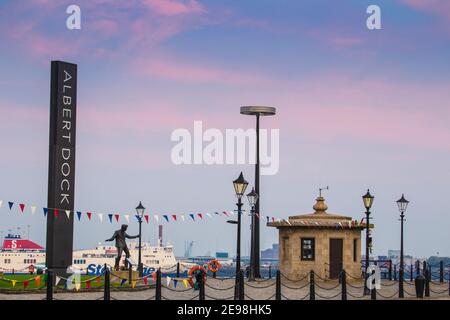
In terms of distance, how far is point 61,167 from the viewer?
41594 millimetres

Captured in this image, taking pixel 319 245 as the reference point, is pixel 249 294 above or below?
below

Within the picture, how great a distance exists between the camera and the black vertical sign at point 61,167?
136 feet

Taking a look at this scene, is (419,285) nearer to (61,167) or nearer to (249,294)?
(249,294)

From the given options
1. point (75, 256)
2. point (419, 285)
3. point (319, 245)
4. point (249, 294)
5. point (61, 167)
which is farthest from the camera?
point (75, 256)

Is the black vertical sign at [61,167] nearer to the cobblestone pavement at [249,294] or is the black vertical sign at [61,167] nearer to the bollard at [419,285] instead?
the cobblestone pavement at [249,294]

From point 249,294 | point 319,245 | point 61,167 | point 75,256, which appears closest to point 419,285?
point 249,294

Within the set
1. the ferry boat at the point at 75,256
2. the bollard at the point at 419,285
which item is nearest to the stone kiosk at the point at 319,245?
the bollard at the point at 419,285

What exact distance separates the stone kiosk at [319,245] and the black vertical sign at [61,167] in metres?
11.5

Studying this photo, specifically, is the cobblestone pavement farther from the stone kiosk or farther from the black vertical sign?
the black vertical sign

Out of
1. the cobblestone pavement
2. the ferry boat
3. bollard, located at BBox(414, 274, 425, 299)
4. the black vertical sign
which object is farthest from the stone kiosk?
the ferry boat

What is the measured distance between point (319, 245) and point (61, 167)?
13611 mm
